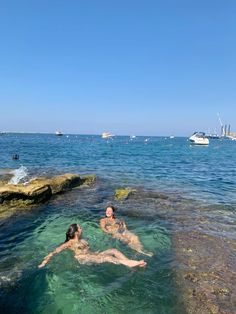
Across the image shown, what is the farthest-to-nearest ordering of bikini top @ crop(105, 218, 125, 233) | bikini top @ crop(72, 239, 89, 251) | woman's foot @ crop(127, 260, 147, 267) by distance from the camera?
bikini top @ crop(105, 218, 125, 233) → bikini top @ crop(72, 239, 89, 251) → woman's foot @ crop(127, 260, 147, 267)

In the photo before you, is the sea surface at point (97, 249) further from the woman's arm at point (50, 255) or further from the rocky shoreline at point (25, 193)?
the rocky shoreline at point (25, 193)

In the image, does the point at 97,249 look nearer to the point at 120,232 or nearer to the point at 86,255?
the point at 86,255

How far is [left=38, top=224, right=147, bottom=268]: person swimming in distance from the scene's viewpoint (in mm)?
10445

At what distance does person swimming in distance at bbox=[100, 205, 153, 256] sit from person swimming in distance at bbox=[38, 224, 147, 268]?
118 cm

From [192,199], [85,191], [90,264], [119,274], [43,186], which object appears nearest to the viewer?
[119,274]

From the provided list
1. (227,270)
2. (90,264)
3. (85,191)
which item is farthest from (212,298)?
(85,191)

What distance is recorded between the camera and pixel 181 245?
41.2 feet

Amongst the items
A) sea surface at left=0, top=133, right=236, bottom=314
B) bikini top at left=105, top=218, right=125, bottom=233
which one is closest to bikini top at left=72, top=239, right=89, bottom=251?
sea surface at left=0, top=133, right=236, bottom=314

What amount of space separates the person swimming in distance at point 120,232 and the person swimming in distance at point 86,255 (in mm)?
1176

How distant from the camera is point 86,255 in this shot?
Result: 10859mm

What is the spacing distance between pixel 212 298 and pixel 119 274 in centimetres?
265

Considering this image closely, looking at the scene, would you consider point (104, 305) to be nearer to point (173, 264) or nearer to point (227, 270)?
point (173, 264)

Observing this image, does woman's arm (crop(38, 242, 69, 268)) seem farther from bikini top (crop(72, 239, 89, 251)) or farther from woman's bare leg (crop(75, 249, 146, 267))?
woman's bare leg (crop(75, 249, 146, 267))

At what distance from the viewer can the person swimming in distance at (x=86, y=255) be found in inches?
411
